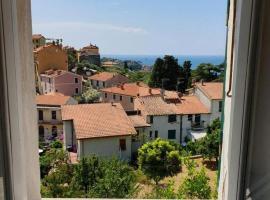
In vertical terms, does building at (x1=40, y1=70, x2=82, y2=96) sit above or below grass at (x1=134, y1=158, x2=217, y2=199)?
above

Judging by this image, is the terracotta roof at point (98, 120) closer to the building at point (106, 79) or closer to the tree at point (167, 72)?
the building at point (106, 79)

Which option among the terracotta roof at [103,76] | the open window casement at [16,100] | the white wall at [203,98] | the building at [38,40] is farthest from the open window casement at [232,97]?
the terracotta roof at [103,76]

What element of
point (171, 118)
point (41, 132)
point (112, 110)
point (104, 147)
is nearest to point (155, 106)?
point (171, 118)

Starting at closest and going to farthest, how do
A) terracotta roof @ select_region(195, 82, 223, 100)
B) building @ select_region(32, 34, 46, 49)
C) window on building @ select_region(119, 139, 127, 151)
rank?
building @ select_region(32, 34, 46, 49), terracotta roof @ select_region(195, 82, 223, 100), window on building @ select_region(119, 139, 127, 151)

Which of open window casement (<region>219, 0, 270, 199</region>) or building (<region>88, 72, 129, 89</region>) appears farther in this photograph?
building (<region>88, 72, 129, 89</region>)

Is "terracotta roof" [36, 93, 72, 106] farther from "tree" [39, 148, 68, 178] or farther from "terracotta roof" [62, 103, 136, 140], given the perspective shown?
"tree" [39, 148, 68, 178]

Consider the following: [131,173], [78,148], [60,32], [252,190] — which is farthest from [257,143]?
[60,32]

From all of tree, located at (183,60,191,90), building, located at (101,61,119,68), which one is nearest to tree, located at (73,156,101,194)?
building, located at (101,61,119,68)

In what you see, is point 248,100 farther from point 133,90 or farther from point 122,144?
point 122,144
